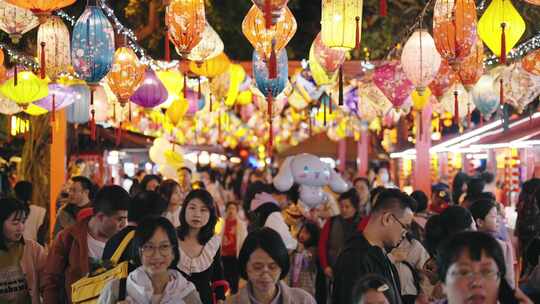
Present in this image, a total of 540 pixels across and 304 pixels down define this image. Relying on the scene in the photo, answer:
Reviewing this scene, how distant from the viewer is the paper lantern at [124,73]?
10.3m

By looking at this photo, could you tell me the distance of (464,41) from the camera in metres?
8.62

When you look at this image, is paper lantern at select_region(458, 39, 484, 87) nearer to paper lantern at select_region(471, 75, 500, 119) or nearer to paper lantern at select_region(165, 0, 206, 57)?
paper lantern at select_region(471, 75, 500, 119)

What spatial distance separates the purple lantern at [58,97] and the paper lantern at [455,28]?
5.73 metres

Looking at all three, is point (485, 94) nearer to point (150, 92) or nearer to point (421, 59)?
point (421, 59)

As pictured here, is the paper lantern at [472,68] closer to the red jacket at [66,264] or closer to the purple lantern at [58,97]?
the red jacket at [66,264]

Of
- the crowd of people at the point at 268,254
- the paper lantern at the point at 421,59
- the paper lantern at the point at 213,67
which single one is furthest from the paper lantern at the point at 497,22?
the paper lantern at the point at 213,67

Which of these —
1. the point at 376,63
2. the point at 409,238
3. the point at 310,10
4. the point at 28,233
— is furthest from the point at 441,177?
the point at 409,238

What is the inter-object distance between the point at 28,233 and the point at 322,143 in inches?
1627

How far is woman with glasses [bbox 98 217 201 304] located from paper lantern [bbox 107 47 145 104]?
5.24 metres

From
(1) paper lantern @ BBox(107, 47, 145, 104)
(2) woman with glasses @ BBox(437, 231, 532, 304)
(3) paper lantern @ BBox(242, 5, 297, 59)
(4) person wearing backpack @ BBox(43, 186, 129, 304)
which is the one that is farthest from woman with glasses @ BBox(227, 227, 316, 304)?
(1) paper lantern @ BBox(107, 47, 145, 104)

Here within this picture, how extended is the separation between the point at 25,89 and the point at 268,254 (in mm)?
7214

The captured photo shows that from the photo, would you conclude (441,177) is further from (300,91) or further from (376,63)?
(376,63)

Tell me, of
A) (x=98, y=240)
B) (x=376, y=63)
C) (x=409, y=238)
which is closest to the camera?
(x=98, y=240)

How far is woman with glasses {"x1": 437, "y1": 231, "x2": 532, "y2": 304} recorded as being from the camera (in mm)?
3896
